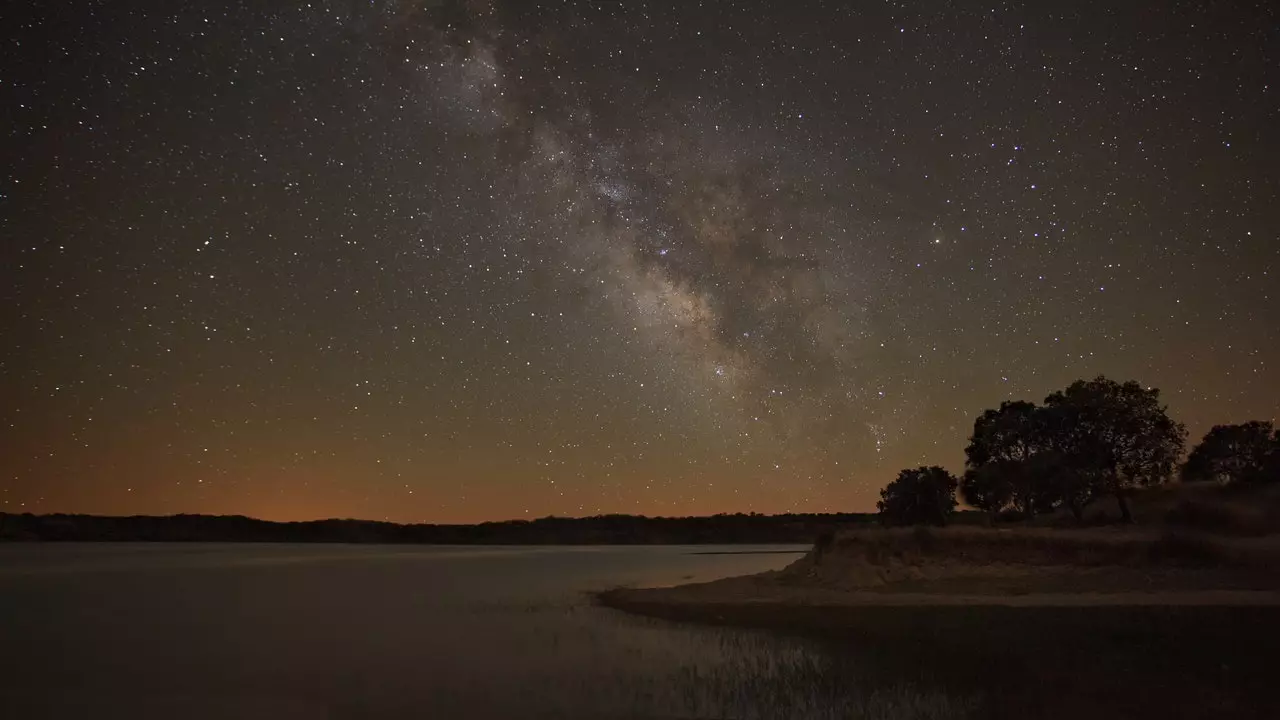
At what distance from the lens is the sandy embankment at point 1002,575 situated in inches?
1108

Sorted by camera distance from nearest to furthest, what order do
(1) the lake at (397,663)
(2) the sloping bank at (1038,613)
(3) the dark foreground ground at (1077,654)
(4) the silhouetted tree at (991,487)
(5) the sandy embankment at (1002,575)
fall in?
(3) the dark foreground ground at (1077,654) < (2) the sloping bank at (1038,613) < (1) the lake at (397,663) < (5) the sandy embankment at (1002,575) < (4) the silhouetted tree at (991,487)

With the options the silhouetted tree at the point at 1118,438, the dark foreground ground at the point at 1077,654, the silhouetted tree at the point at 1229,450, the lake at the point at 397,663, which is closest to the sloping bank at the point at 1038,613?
the dark foreground ground at the point at 1077,654

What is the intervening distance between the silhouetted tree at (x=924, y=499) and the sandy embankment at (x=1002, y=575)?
40.2 metres

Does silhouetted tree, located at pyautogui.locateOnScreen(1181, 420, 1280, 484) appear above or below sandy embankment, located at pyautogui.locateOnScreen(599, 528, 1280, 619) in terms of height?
above

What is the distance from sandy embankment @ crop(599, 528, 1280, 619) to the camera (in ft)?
92.3

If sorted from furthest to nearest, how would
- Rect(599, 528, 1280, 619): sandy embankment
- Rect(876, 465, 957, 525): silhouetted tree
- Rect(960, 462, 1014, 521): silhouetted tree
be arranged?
Rect(876, 465, 957, 525): silhouetted tree, Rect(960, 462, 1014, 521): silhouetted tree, Rect(599, 528, 1280, 619): sandy embankment

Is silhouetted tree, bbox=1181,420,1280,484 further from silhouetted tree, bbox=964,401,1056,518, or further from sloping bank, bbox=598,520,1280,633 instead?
sloping bank, bbox=598,520,1280,633

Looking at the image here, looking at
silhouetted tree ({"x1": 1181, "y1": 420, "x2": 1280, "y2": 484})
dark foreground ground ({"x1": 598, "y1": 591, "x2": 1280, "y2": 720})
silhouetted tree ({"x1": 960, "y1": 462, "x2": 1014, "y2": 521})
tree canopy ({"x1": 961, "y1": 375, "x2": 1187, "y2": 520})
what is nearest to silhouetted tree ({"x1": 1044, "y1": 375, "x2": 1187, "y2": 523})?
tree canopy ({"x1": 961, "y1": 375, "x2": 1187, "y2": 520})

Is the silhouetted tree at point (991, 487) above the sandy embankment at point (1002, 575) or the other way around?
above

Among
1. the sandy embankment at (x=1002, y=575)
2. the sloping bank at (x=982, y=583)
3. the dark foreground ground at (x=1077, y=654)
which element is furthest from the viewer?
the sandy embankment at (x=1002, y=575)

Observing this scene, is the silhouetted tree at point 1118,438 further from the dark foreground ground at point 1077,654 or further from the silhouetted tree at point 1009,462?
the dark foreground ground at point 1077,654

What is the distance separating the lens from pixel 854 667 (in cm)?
1786

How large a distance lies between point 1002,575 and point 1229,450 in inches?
2024

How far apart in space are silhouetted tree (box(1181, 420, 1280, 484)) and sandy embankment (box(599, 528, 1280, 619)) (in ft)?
118
